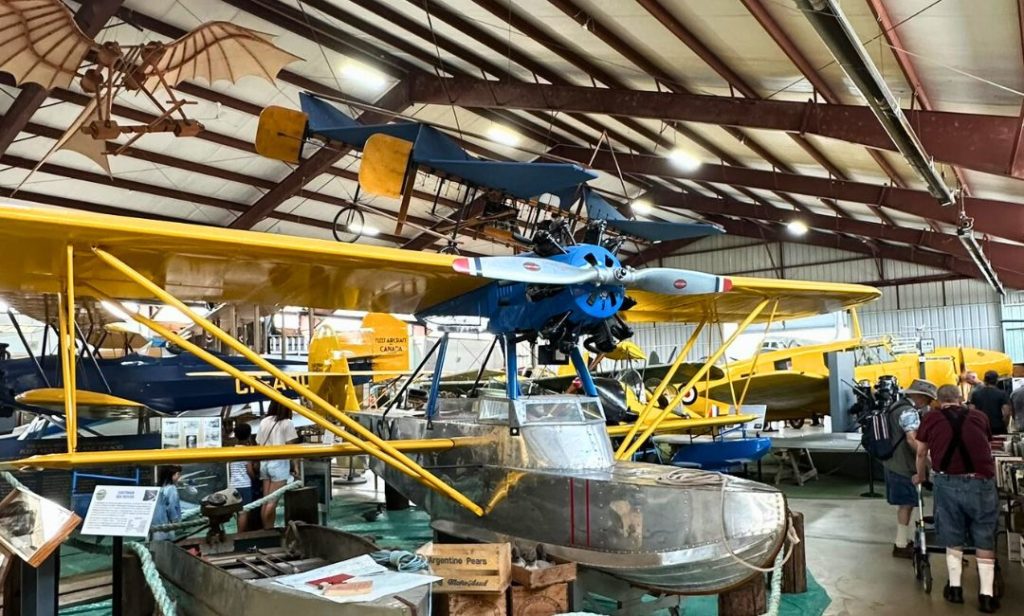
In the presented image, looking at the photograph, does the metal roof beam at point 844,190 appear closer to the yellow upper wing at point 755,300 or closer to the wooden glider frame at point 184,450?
the yellow upper wing at point 755,300

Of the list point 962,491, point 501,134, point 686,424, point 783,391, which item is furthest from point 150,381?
point 783,391

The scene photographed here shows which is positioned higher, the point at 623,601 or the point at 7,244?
the point at 7,244

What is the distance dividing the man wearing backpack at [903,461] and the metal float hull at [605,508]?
3.26m

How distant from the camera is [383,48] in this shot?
13.1 m

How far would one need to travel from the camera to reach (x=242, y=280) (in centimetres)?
535

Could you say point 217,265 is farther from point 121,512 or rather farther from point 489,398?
point 489,398

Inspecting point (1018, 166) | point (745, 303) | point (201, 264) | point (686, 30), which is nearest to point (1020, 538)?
point (745, 303)

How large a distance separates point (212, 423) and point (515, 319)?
440 cm

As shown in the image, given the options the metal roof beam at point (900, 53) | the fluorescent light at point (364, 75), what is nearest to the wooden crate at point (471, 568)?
the metal roof beam at point (900, 53)

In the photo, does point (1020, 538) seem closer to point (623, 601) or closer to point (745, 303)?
point (745, 303)

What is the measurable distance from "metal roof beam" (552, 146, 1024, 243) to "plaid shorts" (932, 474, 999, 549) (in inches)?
305

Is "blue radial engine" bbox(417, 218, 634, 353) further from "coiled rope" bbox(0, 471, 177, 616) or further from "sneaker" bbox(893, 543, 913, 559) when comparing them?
"sneaker" bbox(893, 543, 913, 559)

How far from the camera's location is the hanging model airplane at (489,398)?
412 centimetres

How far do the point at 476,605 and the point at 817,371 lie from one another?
11.9 m
